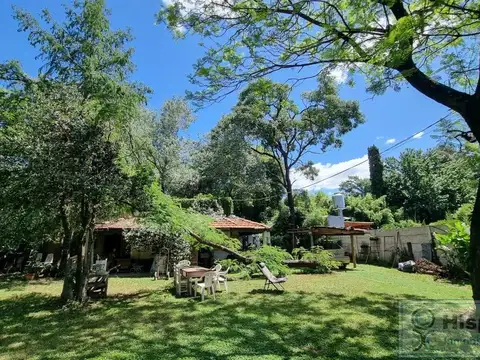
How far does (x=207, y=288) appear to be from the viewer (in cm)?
1038

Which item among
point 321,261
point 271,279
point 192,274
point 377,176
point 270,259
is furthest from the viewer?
point 377,176

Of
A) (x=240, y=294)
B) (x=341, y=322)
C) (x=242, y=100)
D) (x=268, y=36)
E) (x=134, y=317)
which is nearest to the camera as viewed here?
(x=268, y=36)

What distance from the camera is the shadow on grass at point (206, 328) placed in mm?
5242

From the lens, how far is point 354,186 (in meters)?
59.8

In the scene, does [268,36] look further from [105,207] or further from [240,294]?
[240,294]

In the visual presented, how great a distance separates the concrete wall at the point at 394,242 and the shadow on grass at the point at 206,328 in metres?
8.35

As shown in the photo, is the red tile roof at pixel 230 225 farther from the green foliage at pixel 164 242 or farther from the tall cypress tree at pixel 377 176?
the tall cypress tree at pixel 377 176

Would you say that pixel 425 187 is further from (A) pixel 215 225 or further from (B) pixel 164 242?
(B) pixel 164 242

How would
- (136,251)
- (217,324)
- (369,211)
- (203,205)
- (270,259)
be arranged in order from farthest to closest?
1. (369,211)
2. (203,205)
3. (136,251)
4. (270,259)
5. (217,324)

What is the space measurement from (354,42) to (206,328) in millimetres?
6262

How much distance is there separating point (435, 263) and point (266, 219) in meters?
15.2

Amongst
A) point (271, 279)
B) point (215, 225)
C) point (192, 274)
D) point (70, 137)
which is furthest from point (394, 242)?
point (70, 137)

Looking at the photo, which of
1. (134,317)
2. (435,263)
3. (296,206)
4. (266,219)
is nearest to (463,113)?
(134,317)

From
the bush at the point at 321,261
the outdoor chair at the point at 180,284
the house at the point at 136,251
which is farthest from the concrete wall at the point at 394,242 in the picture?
the outdoor chair at the point at 180,284
